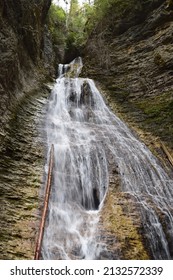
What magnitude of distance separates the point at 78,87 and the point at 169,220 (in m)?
9.79

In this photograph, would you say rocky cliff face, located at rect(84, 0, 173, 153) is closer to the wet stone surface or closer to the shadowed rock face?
A: the shadowed rock face

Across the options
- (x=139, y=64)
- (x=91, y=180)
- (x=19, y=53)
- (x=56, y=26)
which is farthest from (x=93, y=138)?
(x=56, y=26)

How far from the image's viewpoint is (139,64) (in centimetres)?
1573

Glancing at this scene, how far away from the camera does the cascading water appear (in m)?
7.12

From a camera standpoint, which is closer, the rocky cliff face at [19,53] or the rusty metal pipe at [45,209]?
the rusty metal pipe at [45,209]

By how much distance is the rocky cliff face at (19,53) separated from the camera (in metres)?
10.8

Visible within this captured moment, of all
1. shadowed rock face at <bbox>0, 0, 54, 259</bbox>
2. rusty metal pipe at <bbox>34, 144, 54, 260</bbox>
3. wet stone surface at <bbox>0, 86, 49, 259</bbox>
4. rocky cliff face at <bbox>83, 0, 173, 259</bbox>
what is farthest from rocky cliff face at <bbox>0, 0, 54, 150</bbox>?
rocky cliff face at <bbox>83, 0, 173, 259</bbox>

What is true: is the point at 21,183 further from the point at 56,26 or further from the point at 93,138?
the point at 56,26

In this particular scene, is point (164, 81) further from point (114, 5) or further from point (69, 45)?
point (69, 45)

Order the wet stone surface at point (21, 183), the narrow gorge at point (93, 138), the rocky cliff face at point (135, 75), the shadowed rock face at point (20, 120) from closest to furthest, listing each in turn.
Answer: the wet stone surface at point (21, 183), the shadowed rock face at point (20, 120), the narrow gorge at point (93, 138), the rocky cliff face at point (135, 75)

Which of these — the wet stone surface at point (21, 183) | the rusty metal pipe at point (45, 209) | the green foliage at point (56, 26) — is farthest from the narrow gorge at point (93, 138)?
the green foliage at point (56, 26)

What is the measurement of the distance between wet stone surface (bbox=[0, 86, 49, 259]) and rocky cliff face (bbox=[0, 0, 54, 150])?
56cm

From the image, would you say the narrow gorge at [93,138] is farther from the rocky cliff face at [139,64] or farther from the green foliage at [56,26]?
the green foliage at [56,26]

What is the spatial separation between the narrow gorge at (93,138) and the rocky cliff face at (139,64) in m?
0.07
